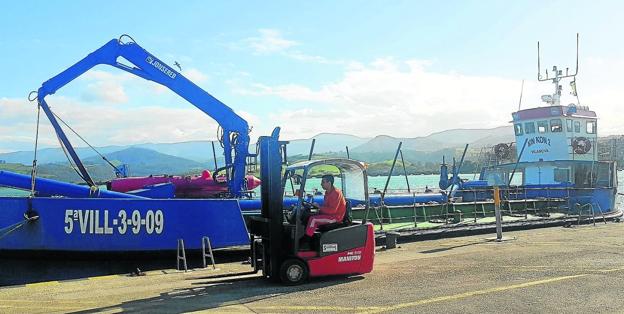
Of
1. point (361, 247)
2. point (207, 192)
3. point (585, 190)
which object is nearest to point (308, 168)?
point (361, 247)

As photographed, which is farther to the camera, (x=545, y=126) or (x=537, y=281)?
(x=545, y=126)

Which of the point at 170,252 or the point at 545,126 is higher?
the point at 545,126

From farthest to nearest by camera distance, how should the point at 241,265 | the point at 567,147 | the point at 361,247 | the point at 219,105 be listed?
the point at 567,147 < the point at 219,105 < the point at 241,265 < the point at 361,247

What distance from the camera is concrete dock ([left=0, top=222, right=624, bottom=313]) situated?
22.6 feet

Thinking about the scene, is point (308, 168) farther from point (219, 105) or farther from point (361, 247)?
point (219, 105)

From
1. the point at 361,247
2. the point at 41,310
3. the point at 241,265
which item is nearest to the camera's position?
the point at 41,310

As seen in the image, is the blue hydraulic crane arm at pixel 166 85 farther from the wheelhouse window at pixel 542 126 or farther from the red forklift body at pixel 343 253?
the wheelhouse window at pixel 542 126

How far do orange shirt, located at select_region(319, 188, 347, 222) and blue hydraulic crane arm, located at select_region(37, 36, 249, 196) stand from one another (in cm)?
641

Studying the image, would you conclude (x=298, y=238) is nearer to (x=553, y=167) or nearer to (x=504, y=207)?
(x=504, y=207)

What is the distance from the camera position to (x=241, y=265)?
11133 millimetres

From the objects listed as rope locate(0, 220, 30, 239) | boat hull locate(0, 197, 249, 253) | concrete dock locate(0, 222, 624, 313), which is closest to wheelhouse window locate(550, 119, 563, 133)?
concrete dock locate(0, 222, 624, 313)

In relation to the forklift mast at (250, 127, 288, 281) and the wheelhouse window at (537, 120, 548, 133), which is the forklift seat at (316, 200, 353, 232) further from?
the wheelhouse window at (537, 120, 548, 133)

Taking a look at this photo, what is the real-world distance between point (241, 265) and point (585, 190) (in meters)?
16.7

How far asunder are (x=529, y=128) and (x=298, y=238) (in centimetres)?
1993
